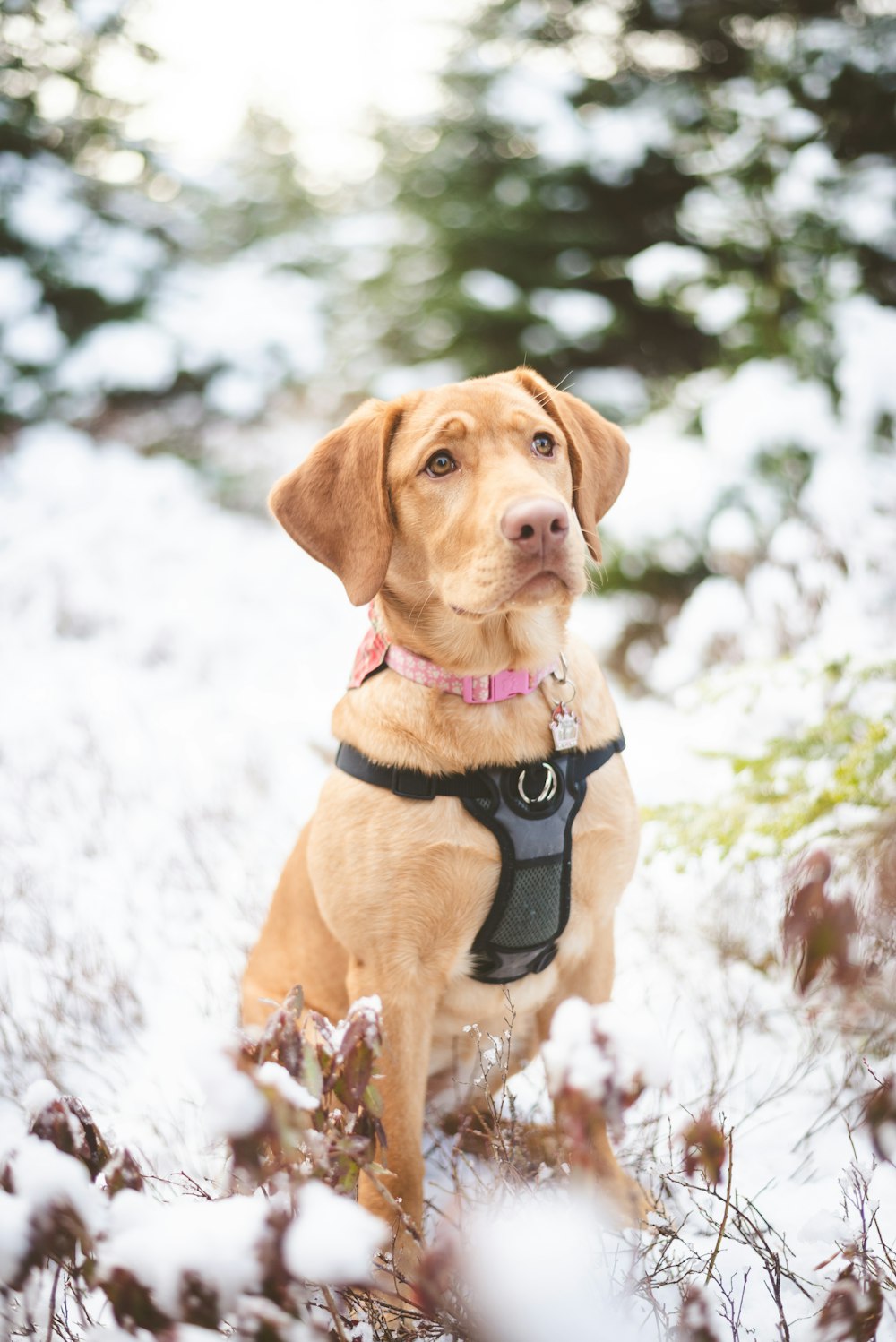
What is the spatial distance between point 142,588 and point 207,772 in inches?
111

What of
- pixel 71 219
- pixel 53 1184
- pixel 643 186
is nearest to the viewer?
pixel 53 1184

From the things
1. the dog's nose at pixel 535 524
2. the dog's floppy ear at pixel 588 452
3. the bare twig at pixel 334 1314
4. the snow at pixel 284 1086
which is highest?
the dog's floppy ear at pixel 588 452

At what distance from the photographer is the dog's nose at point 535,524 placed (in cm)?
198

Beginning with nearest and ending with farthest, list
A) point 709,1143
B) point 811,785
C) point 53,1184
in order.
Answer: point 53,1184 < point 709,1143 < point 811,785

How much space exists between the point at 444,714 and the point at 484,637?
8.2 inches

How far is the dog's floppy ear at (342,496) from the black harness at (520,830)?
1.62 feet

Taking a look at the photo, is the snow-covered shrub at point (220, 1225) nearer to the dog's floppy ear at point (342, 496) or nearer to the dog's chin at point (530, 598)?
the dog's chin at point (530, 598)

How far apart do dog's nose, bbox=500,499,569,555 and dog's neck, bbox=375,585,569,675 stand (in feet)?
0.72

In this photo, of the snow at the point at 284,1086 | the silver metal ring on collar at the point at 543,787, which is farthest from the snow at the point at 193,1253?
the silver metal ring on collar at the point at 543,787

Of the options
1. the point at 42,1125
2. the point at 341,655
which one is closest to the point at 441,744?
the point at 42,1125

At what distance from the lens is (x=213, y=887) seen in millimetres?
3896

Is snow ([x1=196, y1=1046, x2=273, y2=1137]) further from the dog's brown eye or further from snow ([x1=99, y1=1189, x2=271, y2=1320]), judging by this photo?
the dog's brown eye

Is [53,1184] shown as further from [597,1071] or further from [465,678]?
[465,678]

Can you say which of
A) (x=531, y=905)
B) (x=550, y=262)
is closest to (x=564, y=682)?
(x=531, y=905)
